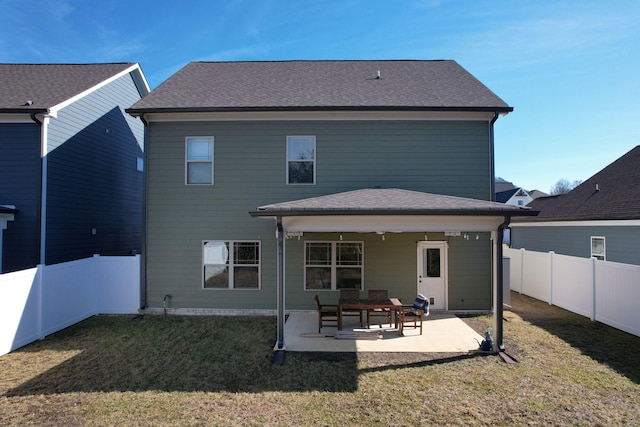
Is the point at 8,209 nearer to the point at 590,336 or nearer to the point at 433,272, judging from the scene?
the point at 433,272

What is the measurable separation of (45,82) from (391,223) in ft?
39.1

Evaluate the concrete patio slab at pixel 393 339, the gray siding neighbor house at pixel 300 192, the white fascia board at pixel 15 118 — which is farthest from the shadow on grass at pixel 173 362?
the white fascia board at pixel 15 118

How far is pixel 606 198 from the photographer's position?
12.5m

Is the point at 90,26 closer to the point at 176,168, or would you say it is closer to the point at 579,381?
the point at 176,168

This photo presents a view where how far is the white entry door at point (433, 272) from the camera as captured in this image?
9.31m

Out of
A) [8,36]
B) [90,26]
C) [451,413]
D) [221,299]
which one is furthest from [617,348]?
[8,36]

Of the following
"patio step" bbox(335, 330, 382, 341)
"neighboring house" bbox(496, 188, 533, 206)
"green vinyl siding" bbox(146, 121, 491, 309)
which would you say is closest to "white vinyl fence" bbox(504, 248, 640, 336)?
"green vinyl siding" bbox(146, 121, 491, 309)

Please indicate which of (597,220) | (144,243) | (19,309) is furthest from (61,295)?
(597,220)

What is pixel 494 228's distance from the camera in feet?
21.5

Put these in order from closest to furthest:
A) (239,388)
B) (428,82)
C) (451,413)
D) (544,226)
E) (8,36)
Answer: (451,413) → (239,388) → (428,82) → (8,36) → (544,226)

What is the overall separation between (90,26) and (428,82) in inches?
470

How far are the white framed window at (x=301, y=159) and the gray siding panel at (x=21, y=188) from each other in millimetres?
6730

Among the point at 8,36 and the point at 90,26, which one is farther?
the point at 8,36

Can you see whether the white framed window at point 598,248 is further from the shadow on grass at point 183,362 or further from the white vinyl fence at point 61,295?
the white vinyl fence at point 61,295
